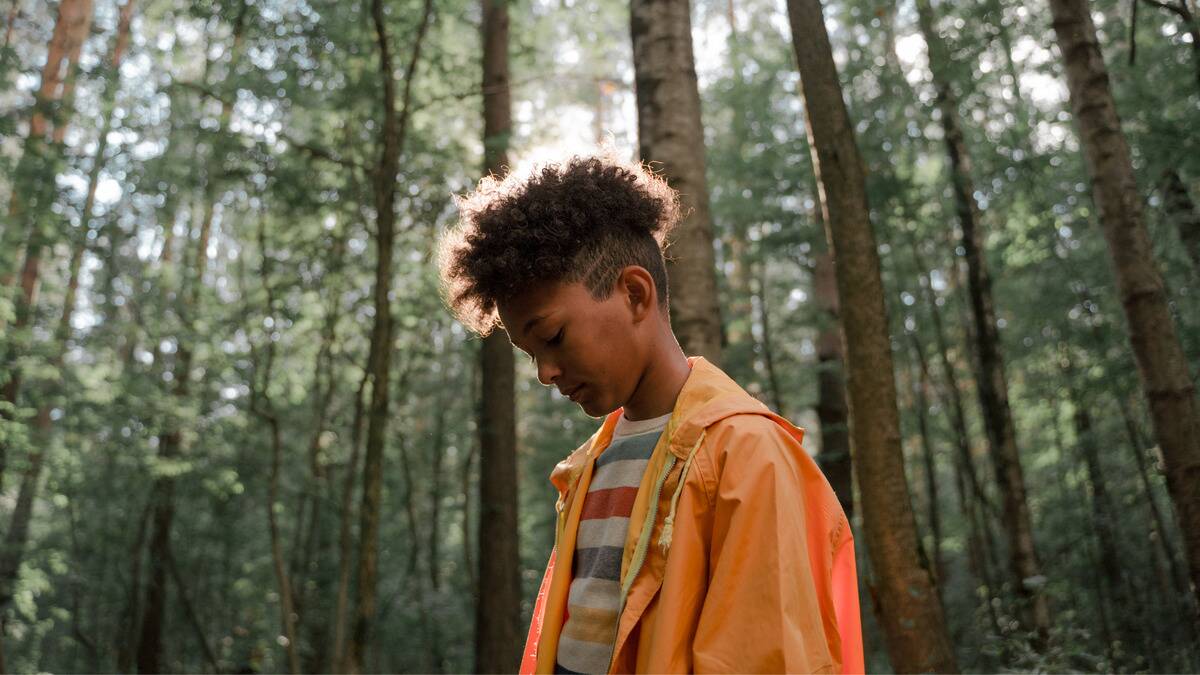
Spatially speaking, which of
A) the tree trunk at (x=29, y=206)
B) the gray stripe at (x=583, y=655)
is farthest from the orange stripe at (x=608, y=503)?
the tree trunk at (x=29, y=206)

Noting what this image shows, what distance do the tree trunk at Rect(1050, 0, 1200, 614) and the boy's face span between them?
132 inches

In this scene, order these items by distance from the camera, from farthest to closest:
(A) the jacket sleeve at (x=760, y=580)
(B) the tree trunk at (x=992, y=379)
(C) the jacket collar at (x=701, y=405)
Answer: (B) the tree trunk at (x=992, y=379), (C) the jacket collar at (x=701, y=405), (A) the jacket sleeve at (x=760, y=580)

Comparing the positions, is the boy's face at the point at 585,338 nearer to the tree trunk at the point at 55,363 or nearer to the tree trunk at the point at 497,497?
the tree trunk at the point at 497,497

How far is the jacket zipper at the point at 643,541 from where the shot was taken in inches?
57.8

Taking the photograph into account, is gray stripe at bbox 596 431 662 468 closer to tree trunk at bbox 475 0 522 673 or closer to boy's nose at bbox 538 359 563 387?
boy's nose at bbox 538 359 563 387

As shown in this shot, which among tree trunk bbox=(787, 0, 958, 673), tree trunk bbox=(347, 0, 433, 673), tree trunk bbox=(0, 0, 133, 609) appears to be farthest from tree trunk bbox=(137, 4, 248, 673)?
tree trunk bbox=(787, 0, 958, 673)

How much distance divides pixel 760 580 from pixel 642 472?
49cm

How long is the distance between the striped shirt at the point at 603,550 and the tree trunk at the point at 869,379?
214 cm

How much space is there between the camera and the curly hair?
1732 millimetres

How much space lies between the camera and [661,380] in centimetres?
179

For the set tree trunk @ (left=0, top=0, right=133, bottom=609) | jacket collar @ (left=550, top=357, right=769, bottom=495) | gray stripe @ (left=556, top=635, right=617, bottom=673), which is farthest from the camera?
tree trunk @ (left=0, top=0, right=133, bottom=609)

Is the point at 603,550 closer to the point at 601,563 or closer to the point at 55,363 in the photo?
the point at 601,563

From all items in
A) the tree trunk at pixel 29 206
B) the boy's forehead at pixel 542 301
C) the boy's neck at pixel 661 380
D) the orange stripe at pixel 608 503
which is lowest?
the orange stripe at pixel 608 503

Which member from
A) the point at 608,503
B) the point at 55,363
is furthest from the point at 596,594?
the point at 55,363
